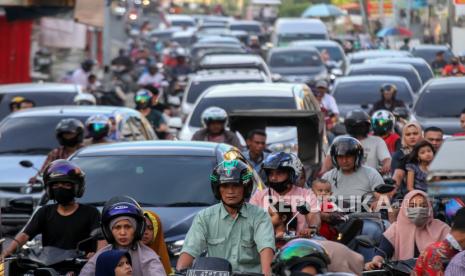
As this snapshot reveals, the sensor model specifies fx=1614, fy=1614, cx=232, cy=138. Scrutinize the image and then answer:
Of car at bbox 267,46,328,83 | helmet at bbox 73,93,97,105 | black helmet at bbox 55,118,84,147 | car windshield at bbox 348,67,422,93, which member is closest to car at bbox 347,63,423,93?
car windshield at bbox 348,67,422,93

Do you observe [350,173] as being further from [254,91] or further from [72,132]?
[254,91]

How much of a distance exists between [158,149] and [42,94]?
10.5 m

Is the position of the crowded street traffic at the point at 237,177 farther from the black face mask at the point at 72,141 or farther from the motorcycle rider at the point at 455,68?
the motorcycle rider at the point at 455,68

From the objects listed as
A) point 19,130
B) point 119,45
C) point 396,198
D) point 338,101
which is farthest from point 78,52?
point 396,198

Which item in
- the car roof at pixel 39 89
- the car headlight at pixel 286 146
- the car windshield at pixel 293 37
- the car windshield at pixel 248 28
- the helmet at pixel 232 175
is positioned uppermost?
the helmet at pixel 232 175

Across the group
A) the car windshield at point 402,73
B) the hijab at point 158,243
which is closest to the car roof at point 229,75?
the car windshield at point 402,73

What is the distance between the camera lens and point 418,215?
10867 mm

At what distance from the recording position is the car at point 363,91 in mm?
28234

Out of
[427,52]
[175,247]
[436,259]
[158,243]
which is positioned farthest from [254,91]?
[427,52]

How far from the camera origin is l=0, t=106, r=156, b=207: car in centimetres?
1875

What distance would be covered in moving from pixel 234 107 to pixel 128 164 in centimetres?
909

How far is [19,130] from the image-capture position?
766 inches

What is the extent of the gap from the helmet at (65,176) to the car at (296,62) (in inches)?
1147

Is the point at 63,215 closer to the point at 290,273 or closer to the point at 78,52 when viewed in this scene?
the point at 290,273
